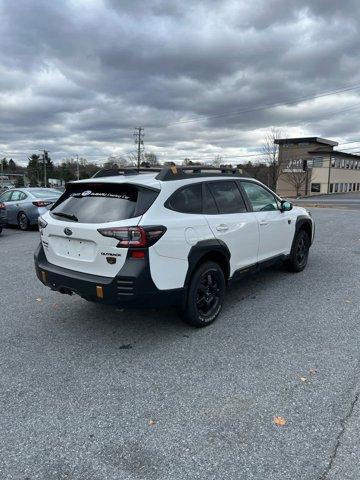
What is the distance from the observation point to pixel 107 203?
388 centimetres

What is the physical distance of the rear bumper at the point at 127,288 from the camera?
3.52 metres

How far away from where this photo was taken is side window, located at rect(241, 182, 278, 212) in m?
5.25

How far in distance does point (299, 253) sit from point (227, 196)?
2381 millimetres

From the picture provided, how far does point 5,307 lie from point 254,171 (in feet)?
207

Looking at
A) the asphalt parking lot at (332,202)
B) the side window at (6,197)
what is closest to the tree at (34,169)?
the asphalt parking lot at (332,202)

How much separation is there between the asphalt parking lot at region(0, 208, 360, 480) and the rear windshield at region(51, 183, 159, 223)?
129 cm

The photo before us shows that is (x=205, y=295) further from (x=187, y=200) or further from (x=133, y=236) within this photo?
(x=133, y=236)

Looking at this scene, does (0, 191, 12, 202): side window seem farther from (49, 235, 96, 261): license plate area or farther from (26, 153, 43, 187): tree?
(26, 153, 43, 187): tree

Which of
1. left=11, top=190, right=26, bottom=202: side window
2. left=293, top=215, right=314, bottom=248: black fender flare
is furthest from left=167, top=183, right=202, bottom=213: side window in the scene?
left=11, top=190, right=26, bottom=202: side window

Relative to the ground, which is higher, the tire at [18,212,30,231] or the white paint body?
the white paint body

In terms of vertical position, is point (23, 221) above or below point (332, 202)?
above

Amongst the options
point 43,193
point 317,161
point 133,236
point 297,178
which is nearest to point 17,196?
point 43,193

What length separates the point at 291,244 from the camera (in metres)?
6.15

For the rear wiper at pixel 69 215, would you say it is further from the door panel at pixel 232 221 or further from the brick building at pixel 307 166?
the brick building at pixel 307 166
